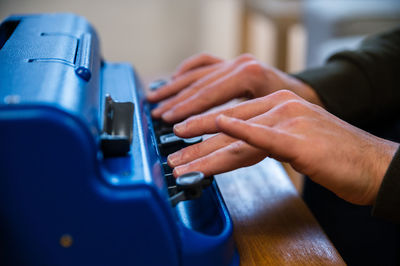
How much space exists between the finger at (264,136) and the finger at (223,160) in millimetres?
69

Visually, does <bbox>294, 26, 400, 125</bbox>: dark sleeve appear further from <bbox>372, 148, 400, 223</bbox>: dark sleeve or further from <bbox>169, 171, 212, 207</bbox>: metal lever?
<bbox>169, 171, 212, 207</bbox>: metal lever

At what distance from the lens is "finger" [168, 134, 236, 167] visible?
25.6 inches

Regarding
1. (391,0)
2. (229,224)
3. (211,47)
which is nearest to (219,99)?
(229,224)

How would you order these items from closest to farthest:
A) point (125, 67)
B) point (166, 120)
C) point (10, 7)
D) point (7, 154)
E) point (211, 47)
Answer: point (7, 154) < point (166, 120) < point (125, 67) < point (10, 7) < point (211, 47)

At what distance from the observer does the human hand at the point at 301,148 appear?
0.56 meters

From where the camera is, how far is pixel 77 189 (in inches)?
17.9

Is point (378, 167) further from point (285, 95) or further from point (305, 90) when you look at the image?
point (305, 90)

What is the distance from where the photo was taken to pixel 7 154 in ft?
1.43

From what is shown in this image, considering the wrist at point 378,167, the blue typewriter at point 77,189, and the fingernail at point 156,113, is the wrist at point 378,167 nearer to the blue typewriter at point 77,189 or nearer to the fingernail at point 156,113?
Answer: the blue typewriter at point 77,189

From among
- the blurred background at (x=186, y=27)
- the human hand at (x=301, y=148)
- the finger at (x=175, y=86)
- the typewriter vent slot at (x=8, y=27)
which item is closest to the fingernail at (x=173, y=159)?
the human hand at (x=301, y=148)

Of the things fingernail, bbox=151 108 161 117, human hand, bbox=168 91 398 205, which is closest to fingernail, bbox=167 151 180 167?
human hand, bbox=168 91 398 205

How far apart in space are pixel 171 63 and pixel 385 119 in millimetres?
2285

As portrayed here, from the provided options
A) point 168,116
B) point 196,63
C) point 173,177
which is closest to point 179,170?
point 173,177

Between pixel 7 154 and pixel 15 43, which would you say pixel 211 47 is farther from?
pixel 7 154
